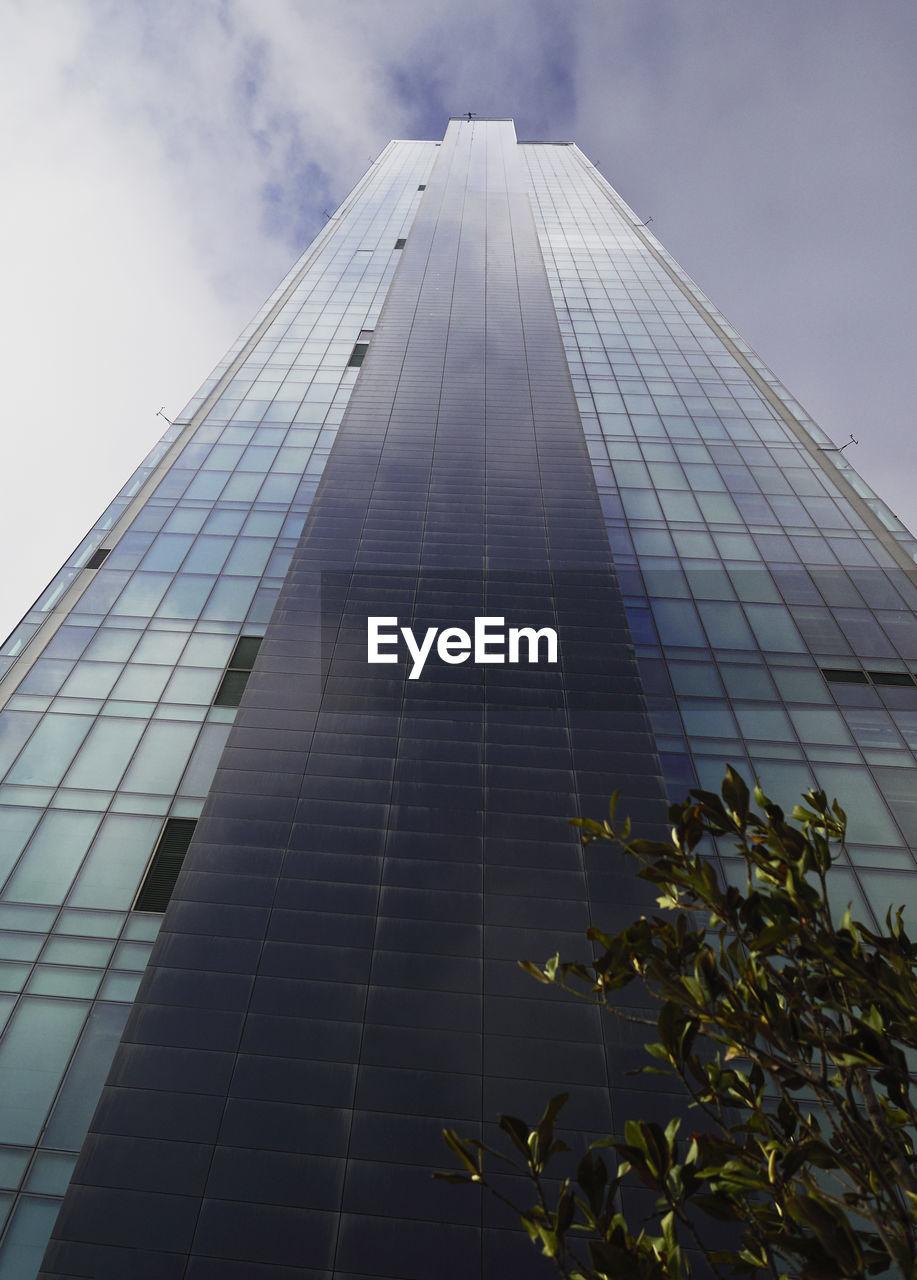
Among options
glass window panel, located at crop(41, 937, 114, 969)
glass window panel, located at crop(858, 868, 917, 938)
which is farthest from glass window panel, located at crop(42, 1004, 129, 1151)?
glass window panel, located at crop(858, 868, 917, 938)

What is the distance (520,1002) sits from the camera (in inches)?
474

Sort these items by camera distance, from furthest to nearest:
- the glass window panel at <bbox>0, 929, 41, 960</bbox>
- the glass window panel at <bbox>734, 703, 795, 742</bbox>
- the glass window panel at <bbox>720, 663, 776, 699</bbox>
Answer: the glass window panel at <bbox>720, 663, 776, 699</bbox>
the glass window panel at <bbox>734, 703, 795, 742</bbox>
the glass window panel at <bbox>0, 929, 41, 960</bbox>

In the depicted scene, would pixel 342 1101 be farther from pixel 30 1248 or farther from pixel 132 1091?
pixel 30 1248

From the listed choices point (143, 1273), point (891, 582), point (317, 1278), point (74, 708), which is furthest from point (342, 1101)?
point (891, 582)

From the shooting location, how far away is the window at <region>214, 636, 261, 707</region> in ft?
61.5

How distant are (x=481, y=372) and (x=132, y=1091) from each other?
1226 inches

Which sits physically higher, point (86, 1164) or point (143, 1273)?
point (86, 1164)

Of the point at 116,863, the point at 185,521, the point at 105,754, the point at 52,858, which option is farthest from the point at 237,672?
the point at 185,521

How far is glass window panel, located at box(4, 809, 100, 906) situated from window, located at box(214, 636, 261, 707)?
4.57m

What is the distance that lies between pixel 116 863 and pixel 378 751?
691 centimetres

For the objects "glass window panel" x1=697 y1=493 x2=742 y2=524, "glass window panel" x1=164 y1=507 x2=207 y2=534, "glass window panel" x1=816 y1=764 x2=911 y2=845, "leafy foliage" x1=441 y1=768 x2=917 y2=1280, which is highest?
"glass window panel" x1=697 y1=493 x2=742 y2=524

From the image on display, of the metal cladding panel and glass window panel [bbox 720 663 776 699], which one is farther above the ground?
glass window panel [bbox 720 663 776 699]

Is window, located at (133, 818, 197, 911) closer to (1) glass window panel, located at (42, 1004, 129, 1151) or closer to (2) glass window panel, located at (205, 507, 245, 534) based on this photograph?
(1) glass window panel, located at (42, 1004, 129, 1151)

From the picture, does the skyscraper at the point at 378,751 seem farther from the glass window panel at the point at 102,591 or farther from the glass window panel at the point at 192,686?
the glass window panel at the point at 102,591
